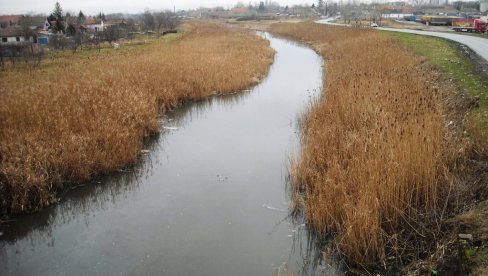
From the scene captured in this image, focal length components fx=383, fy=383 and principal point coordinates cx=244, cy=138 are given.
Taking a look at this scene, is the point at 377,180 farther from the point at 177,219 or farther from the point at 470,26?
the point at 470,26

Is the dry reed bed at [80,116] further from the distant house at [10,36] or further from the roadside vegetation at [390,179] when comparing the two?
the roadside vegetation at [390,179]

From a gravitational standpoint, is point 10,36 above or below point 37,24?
below

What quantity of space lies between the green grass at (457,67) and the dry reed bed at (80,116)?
777cm

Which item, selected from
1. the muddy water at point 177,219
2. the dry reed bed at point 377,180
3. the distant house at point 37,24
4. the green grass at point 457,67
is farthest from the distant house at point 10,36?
the green grass at point 457,67

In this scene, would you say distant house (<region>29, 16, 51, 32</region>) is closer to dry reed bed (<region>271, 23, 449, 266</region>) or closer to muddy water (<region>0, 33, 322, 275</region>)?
muddy water (<region>0, 33, 322, 275</region>)

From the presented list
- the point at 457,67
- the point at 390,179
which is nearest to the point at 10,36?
the point at 390,179

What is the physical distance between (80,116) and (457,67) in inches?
463

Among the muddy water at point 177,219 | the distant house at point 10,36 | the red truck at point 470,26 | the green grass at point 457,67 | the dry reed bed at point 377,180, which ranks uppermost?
the red truck at point 470,26

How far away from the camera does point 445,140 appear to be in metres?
6.71

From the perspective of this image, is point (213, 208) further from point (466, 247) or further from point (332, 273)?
point (466, 247)

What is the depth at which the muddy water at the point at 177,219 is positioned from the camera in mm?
5484

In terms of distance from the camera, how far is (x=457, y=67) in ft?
41.9

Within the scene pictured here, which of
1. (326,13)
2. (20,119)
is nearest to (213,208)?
(20,119)

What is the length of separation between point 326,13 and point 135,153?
4461 inches
